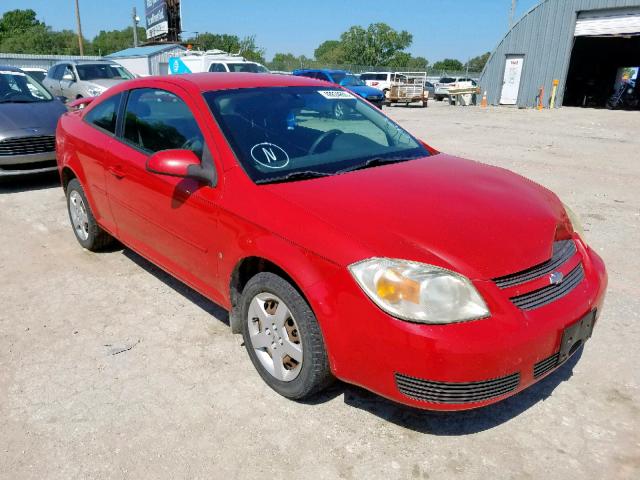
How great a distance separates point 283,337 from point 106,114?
2.62m

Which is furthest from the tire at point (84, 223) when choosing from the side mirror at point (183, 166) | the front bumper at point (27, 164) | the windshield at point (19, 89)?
the windshield at point (19, 89)

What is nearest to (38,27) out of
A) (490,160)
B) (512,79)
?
(512,79)

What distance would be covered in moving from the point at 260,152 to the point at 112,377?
1530mm

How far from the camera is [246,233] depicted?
8.41 feet

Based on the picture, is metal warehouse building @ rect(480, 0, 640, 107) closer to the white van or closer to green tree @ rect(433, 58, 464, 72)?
the white van

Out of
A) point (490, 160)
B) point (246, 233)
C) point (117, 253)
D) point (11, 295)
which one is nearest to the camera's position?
point (246, 233)

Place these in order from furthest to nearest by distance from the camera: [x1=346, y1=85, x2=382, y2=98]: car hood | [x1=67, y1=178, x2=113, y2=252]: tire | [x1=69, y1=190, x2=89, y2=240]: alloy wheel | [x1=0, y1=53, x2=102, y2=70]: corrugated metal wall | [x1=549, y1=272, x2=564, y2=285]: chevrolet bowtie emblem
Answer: [x1=0, y1=53, x2=102, y2=70]: corrugated metal wall
[x1=346, y1=85, x2=382, y2=98]: car hood
[x1=69, y1=190, x2=89, y2=240]: alloy wheel
[x1=67, y1=178, x2=113, y2=252]: tire
[x1=549, y1=272, x2=564, y2=285]: chevrolet bowtie emblem

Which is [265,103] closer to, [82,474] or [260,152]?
[260,152]

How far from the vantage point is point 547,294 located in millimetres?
2240

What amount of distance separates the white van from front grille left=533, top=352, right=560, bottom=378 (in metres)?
16.3

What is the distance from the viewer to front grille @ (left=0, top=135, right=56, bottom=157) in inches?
255

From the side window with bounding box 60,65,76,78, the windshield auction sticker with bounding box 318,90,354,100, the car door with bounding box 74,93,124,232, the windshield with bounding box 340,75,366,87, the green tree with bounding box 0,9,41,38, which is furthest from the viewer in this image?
the green tree with bounding box 0,9,41,38

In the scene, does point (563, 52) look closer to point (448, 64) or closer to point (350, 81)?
point (350, 81)

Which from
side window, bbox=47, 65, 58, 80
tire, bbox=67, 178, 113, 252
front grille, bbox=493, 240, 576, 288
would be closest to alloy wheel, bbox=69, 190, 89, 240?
tire, bbox=67, 178, 113, 252
